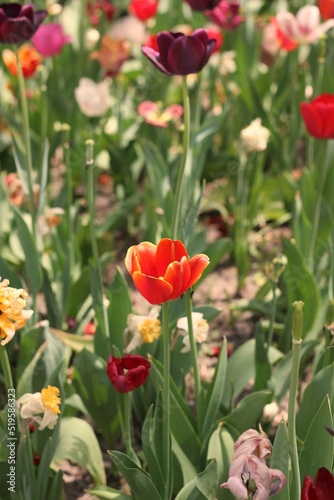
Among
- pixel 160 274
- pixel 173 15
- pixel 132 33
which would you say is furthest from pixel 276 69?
pixel 160 274

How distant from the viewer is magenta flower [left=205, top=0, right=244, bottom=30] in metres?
2.72

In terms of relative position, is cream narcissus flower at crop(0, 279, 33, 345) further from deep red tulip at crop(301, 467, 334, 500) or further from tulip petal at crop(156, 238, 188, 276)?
deep red tulip at crop(301, 467, 334, 500)

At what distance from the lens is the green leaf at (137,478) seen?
1372 millimetres

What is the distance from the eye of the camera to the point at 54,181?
10.0ft

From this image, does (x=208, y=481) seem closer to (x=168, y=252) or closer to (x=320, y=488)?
(x=320, y=488)

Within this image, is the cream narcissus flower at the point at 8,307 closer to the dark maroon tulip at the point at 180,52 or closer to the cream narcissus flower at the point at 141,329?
the cream narcissus flower at the point at 141,329

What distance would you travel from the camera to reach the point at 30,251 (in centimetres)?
186

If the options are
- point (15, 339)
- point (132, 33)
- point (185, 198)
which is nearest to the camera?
point (15, 339)

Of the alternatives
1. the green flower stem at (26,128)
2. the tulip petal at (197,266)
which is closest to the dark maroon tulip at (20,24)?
the green flower stem at (26,128)

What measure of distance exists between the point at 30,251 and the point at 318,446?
2.73 feet

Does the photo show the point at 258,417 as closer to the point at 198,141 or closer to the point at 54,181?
the point at 198,141

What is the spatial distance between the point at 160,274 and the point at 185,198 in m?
0.94

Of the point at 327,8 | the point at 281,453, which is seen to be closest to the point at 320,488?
the point at 281,453

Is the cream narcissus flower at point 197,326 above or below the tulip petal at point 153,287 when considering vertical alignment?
below
